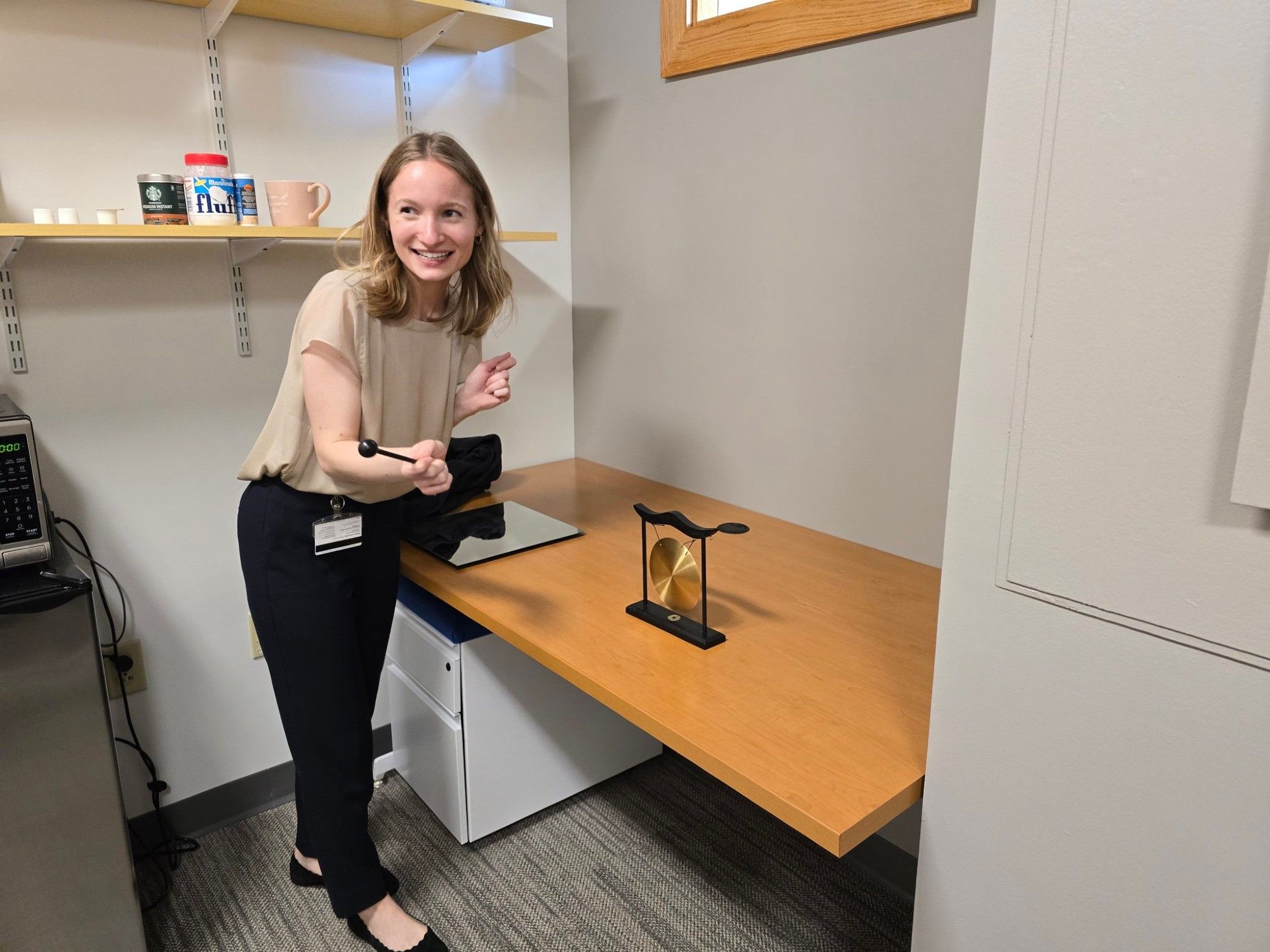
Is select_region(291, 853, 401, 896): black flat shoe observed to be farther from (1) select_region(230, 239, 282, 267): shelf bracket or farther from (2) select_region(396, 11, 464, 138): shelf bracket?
(2) select_region(396, 11, 464, 138): shelf bracket

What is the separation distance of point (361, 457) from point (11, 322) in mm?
904

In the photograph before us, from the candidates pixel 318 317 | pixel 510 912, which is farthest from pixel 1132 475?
pixel 510 912

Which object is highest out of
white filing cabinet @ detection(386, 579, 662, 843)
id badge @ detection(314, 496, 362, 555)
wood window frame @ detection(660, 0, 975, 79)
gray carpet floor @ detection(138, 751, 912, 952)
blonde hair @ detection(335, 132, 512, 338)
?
wood window frame @ detection(660, 0, 975, 79)

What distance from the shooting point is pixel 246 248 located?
5.98ft

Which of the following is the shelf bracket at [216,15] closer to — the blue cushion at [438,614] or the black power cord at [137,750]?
the black power cord at [137,750]

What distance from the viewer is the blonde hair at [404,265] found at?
1379mm

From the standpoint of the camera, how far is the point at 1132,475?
2.62ft

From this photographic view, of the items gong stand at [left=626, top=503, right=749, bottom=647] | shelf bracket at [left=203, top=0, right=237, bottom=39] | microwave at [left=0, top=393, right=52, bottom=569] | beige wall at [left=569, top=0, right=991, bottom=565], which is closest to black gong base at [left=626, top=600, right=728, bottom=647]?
gong stand at [left=626, top=503, right=749, bottom=647]

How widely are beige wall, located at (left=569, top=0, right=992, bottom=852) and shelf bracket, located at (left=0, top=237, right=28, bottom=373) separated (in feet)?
4.29

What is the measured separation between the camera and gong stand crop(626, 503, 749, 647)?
137 centimetres

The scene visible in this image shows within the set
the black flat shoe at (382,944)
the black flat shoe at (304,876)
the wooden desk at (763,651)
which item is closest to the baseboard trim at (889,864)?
the wooden desk at (763,651)

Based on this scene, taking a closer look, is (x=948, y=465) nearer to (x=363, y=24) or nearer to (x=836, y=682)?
(x=836, y=682)

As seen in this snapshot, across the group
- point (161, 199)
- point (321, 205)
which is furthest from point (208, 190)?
point (321, 205)

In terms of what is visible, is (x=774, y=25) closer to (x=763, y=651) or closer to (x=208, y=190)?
(x=208, y=190)
